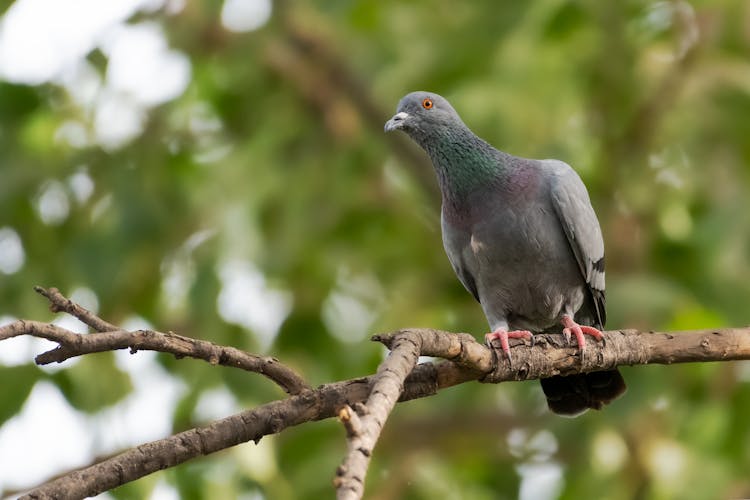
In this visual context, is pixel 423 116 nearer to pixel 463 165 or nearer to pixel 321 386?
pixel 463 165

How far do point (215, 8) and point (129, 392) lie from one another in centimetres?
267

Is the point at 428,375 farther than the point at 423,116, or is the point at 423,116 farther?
the point at 423,116

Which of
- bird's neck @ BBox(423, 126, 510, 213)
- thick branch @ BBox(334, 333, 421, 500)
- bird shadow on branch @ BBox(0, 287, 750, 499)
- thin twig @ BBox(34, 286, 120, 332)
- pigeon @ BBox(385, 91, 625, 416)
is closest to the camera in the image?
thick branch @ BBox(334, 333, 421, 500)

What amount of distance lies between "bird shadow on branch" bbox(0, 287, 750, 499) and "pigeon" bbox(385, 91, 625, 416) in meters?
1.04

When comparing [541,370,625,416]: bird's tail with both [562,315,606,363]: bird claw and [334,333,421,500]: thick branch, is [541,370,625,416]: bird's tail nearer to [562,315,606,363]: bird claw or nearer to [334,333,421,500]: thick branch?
[562,315,606,363]: bird claw

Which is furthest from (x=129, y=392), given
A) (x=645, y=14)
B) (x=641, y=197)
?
(x=645, y=14)

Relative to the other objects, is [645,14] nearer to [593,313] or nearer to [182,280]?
[593,313]

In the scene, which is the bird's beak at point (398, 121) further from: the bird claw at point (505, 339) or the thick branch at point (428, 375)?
the thick branch at point (428, 375)

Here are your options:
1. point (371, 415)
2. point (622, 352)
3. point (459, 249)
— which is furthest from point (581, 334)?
point (371, 415)

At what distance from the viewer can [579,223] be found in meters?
5.44

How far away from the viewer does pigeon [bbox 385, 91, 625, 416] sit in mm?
5371

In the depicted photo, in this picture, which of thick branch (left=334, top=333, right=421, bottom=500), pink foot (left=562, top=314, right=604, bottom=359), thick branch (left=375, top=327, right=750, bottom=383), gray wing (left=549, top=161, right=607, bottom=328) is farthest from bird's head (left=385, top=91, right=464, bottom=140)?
thick branch (left=334, top=333, right=421, bottom=500)

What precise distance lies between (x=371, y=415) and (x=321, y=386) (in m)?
0.65

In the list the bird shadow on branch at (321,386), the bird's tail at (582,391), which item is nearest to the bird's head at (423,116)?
the bird's tail at (582,391)
